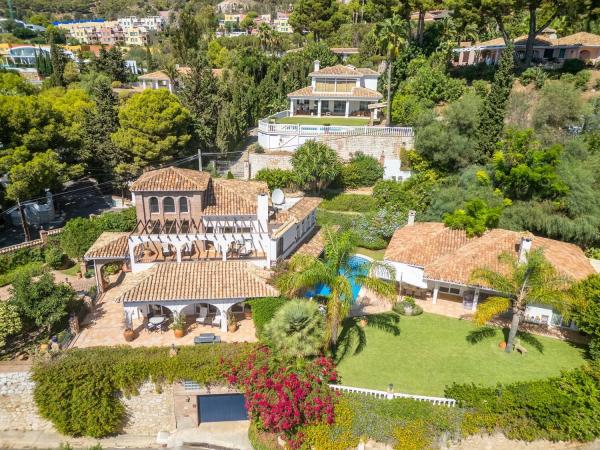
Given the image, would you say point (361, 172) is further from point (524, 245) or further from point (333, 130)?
point (524, 245)

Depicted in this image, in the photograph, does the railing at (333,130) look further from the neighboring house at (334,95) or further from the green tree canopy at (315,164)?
the neighboring house at (334,95)

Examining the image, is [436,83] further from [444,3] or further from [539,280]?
[539,280]

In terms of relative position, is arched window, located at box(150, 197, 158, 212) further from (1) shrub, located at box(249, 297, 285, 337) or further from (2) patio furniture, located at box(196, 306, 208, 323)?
(1) shrub, located at box(249, 297, 285, 337)

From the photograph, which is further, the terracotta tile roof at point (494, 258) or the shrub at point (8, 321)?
the terracotta tile roof at point (494, 258)

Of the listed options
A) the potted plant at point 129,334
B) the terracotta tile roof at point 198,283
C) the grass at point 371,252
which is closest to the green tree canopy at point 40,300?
the terracotta tile roof at point 198,283

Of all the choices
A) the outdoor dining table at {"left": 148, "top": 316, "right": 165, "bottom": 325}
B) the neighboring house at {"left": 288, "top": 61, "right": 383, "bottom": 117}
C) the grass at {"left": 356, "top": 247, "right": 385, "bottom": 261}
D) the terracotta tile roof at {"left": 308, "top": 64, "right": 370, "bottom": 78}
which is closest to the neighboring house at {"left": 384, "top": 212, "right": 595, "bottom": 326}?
the grass at {"left": 356, "top": 247, "right": 385, "bottom": 261}

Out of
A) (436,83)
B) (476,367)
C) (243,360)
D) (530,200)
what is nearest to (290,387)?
(243,360)

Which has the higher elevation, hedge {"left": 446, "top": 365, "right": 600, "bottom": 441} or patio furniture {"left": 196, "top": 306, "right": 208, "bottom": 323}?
patio furniture {"left": 196, "top": 306, "right": 208, "bottom": 323}
